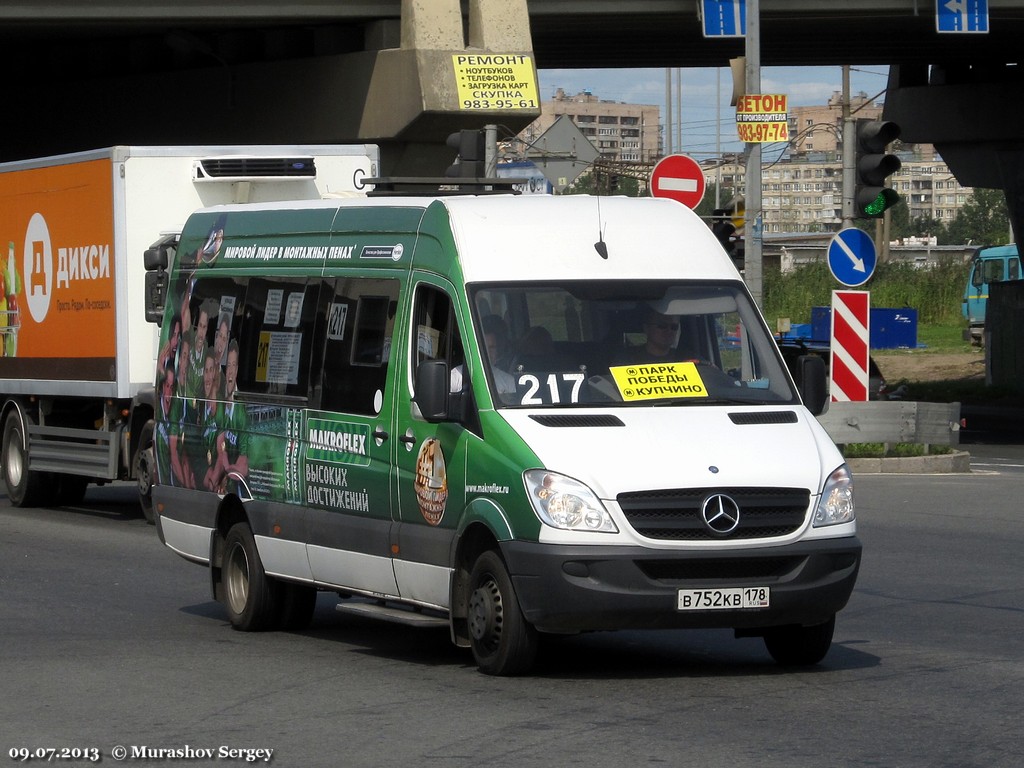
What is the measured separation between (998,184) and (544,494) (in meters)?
35.6

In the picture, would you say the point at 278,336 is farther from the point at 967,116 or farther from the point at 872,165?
the point at 967,116

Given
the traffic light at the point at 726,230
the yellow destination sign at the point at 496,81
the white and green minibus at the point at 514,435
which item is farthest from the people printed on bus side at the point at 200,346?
the yellow destination sign at the point at 496,81

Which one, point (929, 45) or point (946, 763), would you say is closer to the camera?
point (946, 763)

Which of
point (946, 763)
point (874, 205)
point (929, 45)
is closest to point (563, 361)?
point (946, 763)

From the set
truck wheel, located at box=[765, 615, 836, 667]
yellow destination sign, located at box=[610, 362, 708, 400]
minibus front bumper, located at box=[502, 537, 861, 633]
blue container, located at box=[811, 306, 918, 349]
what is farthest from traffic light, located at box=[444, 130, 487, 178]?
blue container, located at box=[811, 306, 918, 349]

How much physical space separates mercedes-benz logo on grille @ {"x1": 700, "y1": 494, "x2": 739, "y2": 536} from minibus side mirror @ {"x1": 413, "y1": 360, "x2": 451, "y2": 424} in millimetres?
1369

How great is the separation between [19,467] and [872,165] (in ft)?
31.8

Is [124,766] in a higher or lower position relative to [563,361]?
lower

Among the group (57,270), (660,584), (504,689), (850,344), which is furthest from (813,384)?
(850,344)

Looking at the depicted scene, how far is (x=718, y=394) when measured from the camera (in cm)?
934

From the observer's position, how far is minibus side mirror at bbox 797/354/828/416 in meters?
9.77

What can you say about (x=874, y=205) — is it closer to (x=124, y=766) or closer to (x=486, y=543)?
(x=486, y=543)

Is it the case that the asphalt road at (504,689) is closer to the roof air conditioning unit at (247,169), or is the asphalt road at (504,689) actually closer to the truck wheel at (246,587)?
the truck wheel at (246,587)

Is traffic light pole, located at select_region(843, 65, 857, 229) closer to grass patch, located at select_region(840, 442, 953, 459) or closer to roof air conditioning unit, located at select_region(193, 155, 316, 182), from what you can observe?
grass patch, located at select_region(840, 442, 953, 459)
